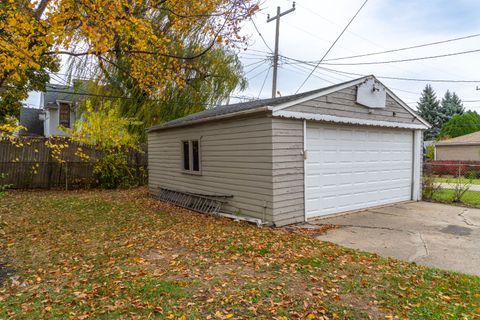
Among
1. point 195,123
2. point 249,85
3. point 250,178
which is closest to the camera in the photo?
point 250,178

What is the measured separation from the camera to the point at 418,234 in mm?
5926

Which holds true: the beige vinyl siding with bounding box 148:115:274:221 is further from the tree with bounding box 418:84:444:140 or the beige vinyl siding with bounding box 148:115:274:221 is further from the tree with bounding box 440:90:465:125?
the tree with bounding box 440:90:465:125

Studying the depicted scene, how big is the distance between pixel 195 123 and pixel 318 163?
342cm

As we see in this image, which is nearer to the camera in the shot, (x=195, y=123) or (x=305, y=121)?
(x=305, y=121)

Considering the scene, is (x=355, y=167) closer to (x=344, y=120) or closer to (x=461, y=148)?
(x=344, y=120)

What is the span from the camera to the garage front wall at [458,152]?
23.0 metres

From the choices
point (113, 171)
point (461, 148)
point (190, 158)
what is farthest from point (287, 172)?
point (461, 148)

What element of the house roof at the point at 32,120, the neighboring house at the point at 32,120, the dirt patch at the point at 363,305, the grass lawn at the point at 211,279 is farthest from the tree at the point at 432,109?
the dirt patch at the point at 363,305

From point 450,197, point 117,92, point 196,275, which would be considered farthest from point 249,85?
point 196,275

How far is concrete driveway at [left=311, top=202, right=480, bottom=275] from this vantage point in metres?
4.71

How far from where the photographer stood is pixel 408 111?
9.45 m

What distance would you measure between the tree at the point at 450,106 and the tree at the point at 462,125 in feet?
16.9

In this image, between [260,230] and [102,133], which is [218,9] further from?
[102,133]

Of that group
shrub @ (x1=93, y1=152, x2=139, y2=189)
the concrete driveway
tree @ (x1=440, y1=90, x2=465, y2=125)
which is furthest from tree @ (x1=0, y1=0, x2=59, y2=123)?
tree @ (x1=440, y1=90, x2=465, y2=125)
